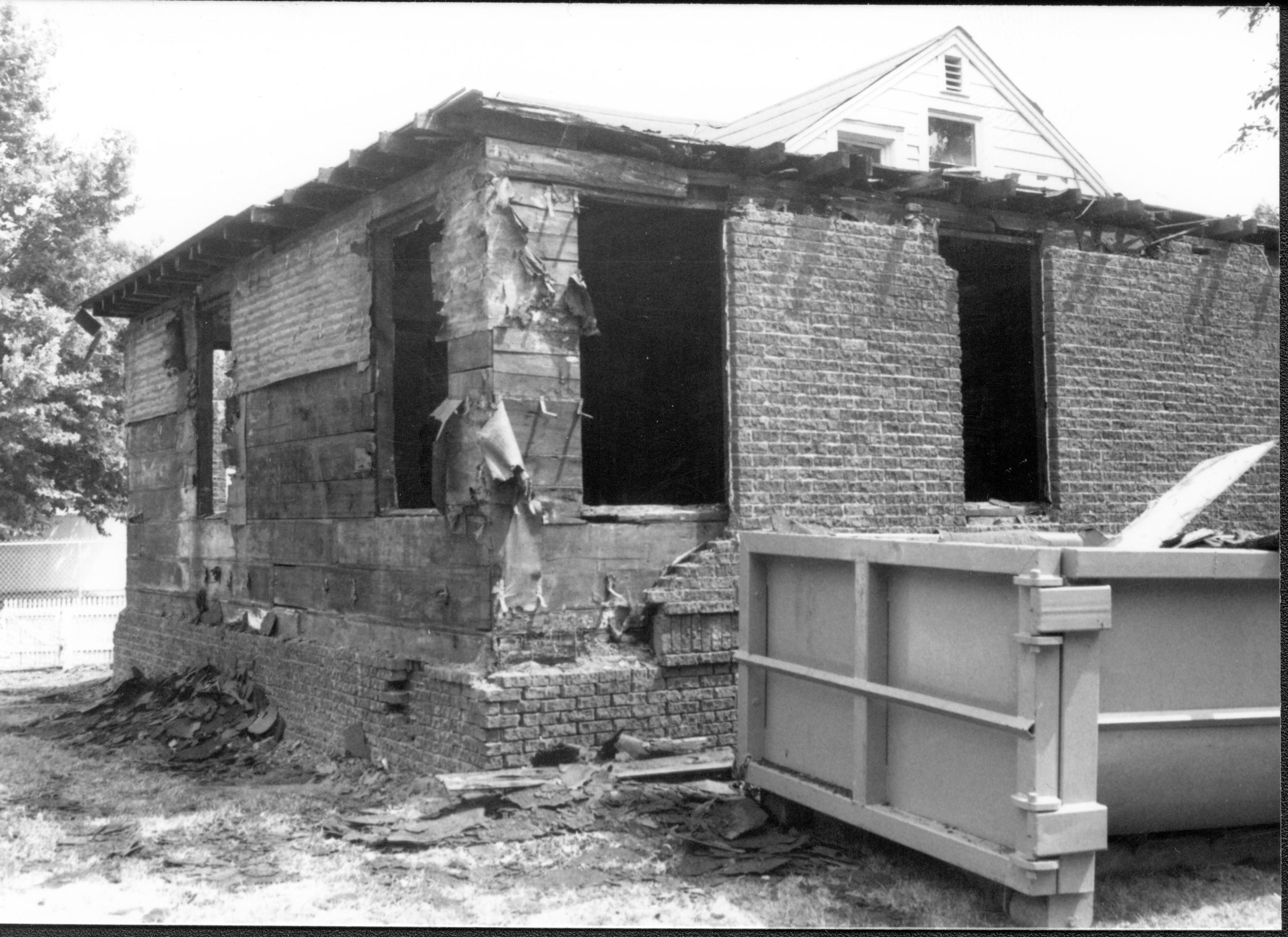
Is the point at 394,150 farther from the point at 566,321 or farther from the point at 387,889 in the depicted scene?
the point at 387,889

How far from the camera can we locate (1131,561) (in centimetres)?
464

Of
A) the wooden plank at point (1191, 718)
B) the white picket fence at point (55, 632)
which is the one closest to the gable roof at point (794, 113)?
the wooden plank at point (1191, 718)

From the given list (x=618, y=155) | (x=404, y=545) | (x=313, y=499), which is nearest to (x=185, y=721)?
(x=313, y=499)

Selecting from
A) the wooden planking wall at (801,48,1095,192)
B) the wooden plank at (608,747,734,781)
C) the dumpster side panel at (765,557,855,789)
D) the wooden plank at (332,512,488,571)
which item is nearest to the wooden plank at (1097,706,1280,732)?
the dumpster side panel at (765,557,855,789)

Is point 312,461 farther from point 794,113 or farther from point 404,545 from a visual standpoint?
point 794,113

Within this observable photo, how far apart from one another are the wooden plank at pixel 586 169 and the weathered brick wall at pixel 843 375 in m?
0.56

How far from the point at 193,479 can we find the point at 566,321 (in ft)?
22.3

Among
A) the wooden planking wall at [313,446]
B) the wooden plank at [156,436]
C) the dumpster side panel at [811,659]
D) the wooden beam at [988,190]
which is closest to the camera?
the dumpster side panel at [811,659]

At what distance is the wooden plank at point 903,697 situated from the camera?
455cm

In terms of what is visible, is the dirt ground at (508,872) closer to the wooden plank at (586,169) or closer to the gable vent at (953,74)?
the wooden plank at (586,169)

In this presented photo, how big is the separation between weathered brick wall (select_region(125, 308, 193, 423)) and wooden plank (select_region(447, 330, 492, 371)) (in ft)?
20.5

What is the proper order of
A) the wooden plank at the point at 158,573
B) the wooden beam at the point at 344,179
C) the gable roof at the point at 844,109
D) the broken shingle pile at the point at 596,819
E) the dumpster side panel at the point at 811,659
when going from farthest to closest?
the wooden plank at the point at 158,573, the gable roof at the point at 844,109, the wooden beam at the point at 344,179, the broken shingle pile at the point at 596,819, the dumpster side panel at the point at 811,659

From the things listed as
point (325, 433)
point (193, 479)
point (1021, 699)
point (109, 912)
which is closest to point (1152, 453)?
point (1021, 699)

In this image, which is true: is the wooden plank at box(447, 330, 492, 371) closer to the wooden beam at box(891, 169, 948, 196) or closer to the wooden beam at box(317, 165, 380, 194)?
the wooden beam at box(317, 165, 380, 194)
